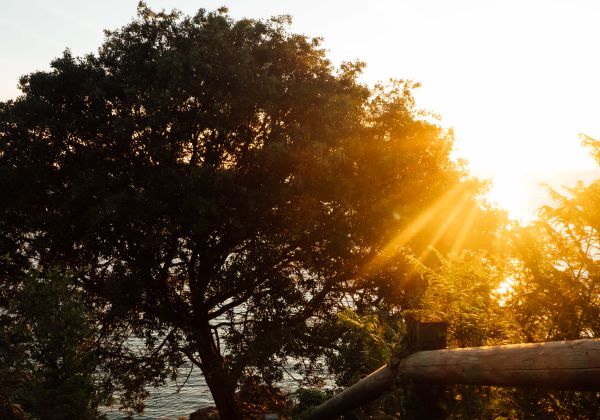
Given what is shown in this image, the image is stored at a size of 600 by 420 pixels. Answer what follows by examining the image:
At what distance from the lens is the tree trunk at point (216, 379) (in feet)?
51.5

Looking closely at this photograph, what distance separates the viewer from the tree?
43.9 feet

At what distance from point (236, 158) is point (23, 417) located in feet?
30.3

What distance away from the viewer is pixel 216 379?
16.3m

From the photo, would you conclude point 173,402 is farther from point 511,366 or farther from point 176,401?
point 511,366

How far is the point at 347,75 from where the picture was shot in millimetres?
16547

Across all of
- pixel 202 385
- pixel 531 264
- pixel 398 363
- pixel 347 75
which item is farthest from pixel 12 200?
pixel 202 385

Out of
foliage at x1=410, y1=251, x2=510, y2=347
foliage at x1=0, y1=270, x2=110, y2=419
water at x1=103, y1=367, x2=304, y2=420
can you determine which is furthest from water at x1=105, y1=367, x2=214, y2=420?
foliage at x1=410, y1=251, x2=510, y2=347

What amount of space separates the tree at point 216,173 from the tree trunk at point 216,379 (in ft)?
0.29

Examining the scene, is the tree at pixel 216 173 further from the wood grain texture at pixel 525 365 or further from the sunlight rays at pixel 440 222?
the wood grain texture at pixel 525 365

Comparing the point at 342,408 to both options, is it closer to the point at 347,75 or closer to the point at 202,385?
the point at 347,75

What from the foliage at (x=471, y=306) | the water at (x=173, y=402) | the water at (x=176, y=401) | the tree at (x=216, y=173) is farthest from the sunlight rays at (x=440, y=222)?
the water at (x=173, y=402)

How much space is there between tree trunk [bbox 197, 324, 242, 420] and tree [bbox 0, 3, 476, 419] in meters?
0.09

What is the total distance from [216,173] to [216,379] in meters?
8.33

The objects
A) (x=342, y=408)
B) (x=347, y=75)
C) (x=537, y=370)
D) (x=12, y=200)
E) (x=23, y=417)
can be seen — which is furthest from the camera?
(x=347, y=75)
